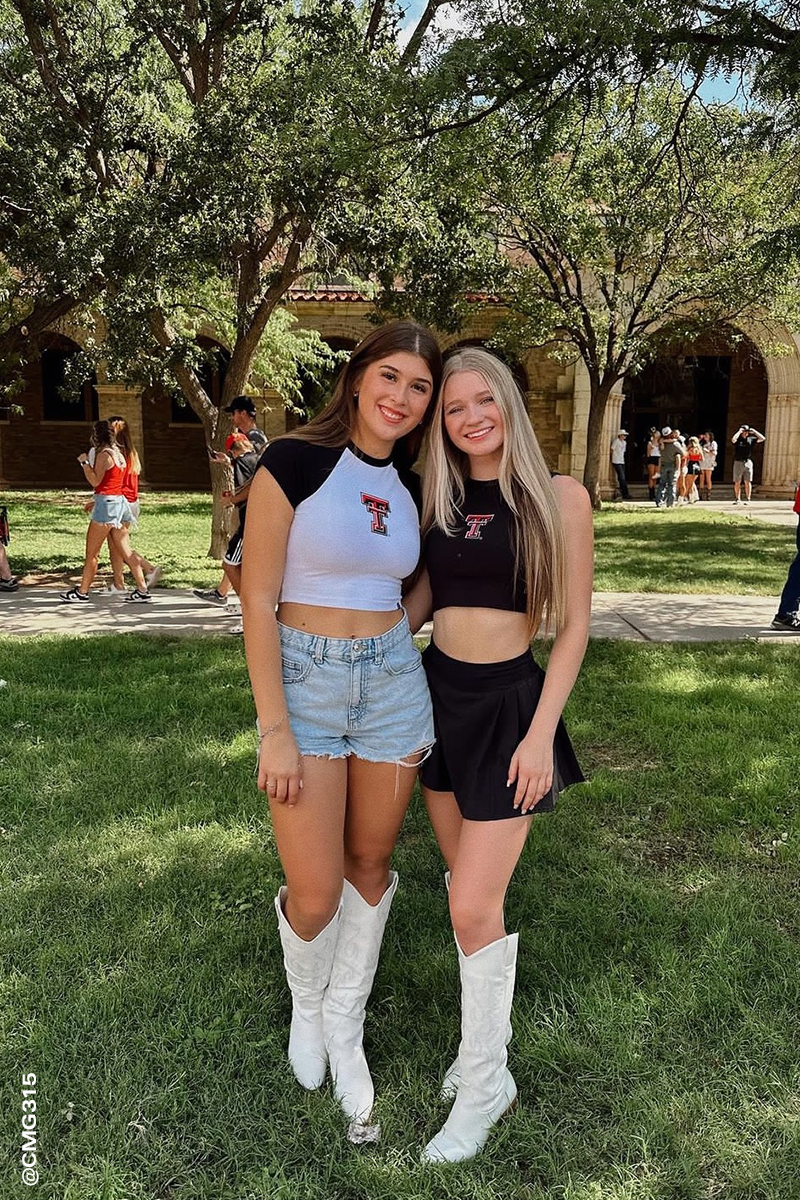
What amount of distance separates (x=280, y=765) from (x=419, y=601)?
61cm

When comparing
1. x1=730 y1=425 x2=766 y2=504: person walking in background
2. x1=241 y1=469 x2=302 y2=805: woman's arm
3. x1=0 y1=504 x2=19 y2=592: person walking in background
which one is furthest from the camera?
x1=730 y1=425 x2=766 y2=504: person walking in background

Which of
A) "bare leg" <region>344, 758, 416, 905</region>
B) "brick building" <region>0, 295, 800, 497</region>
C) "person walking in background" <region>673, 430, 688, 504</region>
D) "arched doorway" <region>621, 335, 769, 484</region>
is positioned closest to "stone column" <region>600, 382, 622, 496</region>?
"brick building" <region>0, 295, 800, 497</region>

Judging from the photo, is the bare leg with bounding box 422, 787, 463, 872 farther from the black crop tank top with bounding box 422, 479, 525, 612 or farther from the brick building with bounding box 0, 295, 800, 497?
the brick building with bounding box 0, 295, 800, 497

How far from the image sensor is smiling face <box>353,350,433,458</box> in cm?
222

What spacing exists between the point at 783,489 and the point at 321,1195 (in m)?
24.1

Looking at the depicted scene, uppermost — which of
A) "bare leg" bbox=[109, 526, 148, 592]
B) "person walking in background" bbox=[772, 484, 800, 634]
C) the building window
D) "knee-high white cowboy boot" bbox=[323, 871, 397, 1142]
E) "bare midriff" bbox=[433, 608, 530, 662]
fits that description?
the building window

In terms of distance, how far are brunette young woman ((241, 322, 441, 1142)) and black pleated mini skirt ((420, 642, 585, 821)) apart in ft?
0.21

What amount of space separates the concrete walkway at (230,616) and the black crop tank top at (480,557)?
506 centimetres

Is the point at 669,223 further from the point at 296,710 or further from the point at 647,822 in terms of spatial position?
the point at 296,710

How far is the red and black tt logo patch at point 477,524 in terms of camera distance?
Answer: 221cm

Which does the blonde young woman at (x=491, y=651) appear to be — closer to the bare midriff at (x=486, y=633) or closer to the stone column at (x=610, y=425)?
the bare midriff at (x=486, y=633)

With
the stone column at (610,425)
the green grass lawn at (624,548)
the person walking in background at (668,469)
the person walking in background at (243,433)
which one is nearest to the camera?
the person walking in background at (243,433)

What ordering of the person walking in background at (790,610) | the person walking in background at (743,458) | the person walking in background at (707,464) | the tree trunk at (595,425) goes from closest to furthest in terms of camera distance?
1. the person walking in background at (790,610)
2. the tree trunk at (595,425)
3. the person walking in background at (743,458)
4. the person walking in background at (707,464)

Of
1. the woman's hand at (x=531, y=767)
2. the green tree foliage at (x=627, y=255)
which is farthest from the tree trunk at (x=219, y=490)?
the woman's hand at (x=531, y=767)
